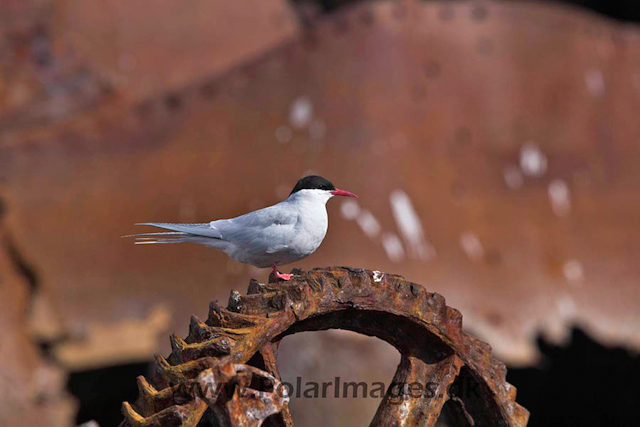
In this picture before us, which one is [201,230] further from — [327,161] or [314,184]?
[327,161]

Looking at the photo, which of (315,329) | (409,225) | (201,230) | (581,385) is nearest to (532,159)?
(409,225)

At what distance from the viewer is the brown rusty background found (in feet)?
19.0

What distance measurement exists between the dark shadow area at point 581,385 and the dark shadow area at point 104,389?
9.68 ft

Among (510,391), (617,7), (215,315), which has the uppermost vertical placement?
(617,7)

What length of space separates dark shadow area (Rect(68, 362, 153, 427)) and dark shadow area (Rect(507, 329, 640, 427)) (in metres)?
2.95

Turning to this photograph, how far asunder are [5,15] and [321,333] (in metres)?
3.26

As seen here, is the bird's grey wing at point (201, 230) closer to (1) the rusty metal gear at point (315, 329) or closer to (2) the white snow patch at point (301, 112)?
(1) the rusty metal gear at point (315, 329)

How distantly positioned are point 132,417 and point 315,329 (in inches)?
24.2

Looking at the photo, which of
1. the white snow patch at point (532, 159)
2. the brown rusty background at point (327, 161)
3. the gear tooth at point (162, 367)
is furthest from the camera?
the white snow patch at point (532, 159)

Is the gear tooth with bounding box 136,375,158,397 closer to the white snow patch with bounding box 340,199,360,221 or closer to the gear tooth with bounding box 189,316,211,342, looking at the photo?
the gear tooth with bounding box 189,316,211,342

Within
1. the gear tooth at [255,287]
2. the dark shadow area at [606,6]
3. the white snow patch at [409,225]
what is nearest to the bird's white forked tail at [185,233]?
the gear tooth at [255,287]

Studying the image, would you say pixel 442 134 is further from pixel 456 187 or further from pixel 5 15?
pixel 5 15

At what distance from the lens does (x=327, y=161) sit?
5.84m

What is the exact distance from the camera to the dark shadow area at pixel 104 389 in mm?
6379
